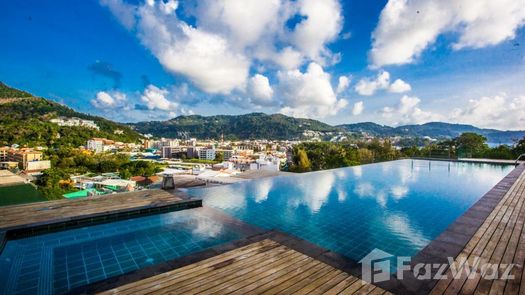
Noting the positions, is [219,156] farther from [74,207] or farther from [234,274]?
[234,274]

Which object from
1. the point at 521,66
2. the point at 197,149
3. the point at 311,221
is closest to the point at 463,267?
the point at 311,221

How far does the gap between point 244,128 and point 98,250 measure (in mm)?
147230

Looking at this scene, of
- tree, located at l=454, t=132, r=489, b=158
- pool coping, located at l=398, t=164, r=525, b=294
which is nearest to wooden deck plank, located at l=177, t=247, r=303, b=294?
pool coping, located at l=398, t=164, r=525, b=294

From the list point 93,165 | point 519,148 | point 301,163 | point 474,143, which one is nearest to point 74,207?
point 301,163

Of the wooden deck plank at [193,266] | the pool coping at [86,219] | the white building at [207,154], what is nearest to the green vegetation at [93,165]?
the white building at [207,154]

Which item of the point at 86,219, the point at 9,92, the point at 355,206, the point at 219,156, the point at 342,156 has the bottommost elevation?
the point at 219,156

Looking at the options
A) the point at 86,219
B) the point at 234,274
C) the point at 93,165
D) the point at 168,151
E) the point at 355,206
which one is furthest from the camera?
the point at 168,151

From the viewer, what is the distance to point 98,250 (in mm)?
3102

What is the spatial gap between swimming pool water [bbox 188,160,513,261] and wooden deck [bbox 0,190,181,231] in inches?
53.8

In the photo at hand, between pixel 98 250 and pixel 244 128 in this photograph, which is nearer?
pixel 98 250

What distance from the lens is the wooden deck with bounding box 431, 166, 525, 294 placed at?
6.12 feet

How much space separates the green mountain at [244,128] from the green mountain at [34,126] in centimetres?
5900

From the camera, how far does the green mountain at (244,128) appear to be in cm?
14000

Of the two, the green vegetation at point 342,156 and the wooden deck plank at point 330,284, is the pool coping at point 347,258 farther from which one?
the green vegetation at point 342,156
